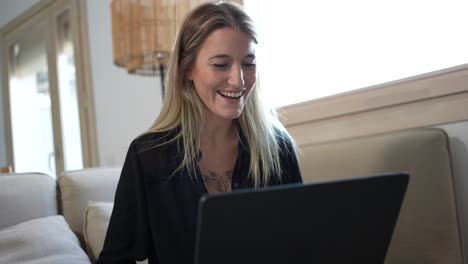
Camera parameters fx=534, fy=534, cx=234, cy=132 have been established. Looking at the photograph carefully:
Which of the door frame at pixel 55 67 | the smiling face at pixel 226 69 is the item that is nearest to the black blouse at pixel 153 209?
the smiling face at pixel 226 69

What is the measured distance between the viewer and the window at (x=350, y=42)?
150 centimetres

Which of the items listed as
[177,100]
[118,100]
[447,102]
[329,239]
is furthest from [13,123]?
[329,239]

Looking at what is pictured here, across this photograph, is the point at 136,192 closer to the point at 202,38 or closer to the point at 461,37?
the point at 202,38

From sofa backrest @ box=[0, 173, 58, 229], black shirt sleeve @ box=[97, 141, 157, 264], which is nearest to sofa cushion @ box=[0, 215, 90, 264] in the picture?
sofa backrest @ box=[0, 173, 58, 229]

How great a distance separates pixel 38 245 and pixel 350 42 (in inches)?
45.6

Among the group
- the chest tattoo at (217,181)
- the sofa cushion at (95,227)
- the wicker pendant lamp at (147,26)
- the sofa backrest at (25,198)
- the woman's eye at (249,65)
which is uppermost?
the wicker pendant lamp at (147,26)

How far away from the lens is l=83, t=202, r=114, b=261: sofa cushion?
5.16 feet

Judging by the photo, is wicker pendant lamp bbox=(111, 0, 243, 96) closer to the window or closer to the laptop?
the window

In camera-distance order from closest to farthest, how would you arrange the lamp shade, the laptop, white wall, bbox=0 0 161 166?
the laptop
the lamp shade
white wall, bbox=0 0 161 166

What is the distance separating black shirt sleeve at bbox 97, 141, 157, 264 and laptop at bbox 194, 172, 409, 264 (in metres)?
0.52

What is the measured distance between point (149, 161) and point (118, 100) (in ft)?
6.61

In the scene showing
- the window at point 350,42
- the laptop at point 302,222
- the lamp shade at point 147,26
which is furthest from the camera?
the lamp shade at point 147,26

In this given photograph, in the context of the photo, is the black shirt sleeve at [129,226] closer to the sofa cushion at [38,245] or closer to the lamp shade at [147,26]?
the sofa cushion at [38,245]

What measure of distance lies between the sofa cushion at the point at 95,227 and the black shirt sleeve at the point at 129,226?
1.33 feet
